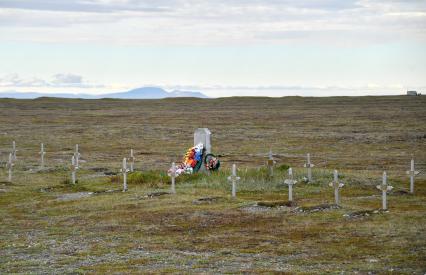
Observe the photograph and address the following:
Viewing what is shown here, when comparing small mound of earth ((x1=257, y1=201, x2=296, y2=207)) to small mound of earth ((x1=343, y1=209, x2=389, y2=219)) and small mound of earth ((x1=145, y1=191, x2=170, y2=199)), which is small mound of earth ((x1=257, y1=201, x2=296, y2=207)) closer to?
small mound of earth ((x1=343, y1=209, x2=389, y2=219))

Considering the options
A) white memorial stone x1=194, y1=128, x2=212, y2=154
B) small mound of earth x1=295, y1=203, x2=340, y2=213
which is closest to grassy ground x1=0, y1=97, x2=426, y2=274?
small mound of earth x1=295, y1=203, x2=340, y2=213

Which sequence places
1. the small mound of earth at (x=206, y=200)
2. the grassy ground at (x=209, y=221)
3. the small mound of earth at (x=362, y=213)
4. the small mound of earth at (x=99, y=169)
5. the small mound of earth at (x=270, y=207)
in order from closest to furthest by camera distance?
the grassy ground at (x=209, y=221) → the small mound of earth at (x=362, y=213) → the small mound of earth at (x=270, y=207) → the small mound of earth at (x=206, y=200) → the small mound of earth at (x=99, y=169)

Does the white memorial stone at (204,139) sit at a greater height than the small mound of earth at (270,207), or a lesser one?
greater

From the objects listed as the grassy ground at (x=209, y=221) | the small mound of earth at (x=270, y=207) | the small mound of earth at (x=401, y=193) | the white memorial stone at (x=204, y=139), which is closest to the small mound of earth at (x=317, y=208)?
the grassy ground at (x=209, y=221)

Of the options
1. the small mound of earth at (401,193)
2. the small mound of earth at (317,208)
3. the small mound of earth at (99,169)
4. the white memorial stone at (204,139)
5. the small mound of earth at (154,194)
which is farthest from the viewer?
the small mound of earth at (99,169)

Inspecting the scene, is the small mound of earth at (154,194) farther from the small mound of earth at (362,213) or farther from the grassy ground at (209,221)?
the small mound of earth at (362,213)

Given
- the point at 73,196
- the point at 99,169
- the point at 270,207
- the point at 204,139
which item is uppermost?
the point at 204,139

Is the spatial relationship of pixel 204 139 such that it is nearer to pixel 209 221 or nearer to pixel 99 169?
pixel 99 169

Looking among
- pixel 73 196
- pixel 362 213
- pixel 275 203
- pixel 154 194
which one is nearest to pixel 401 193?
pixel 275 203

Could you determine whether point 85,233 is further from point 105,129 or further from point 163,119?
point 163,119

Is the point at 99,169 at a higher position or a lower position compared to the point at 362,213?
higher

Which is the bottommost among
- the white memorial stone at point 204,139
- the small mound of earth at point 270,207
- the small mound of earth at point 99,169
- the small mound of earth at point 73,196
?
the small mound of earth at point 73,196

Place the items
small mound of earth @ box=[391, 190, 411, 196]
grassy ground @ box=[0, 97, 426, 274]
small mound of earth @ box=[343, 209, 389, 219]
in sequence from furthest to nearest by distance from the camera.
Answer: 1. small mound of earth @ box=[391, 190, 411, 196]
2. small mound of earth @ box=[343, 209, 389, 219]
3. grassy ground @ box=[0, 97, 426, 274]

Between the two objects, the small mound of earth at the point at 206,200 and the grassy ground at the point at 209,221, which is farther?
the small mound of earth at the point at 206,200
